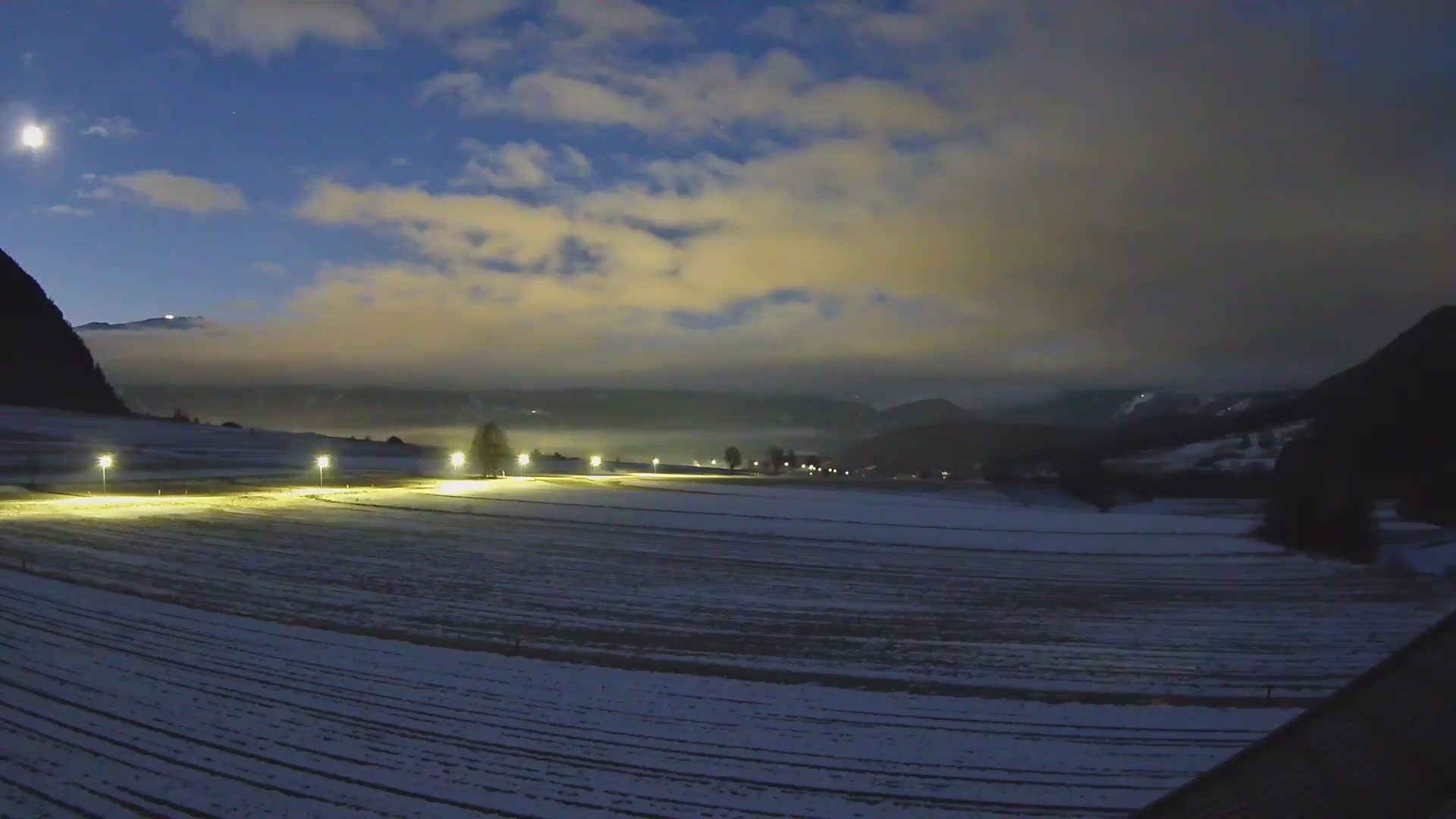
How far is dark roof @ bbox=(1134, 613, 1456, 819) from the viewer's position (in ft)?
10.0

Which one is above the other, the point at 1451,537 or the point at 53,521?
the point at 53,521

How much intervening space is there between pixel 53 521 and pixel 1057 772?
4379cm

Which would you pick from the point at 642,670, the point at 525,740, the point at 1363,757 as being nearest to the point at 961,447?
the point at 642,670

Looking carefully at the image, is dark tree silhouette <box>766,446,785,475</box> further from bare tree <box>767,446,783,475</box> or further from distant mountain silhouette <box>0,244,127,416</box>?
distant mountain silhouette <box>0,244,127,416</box>

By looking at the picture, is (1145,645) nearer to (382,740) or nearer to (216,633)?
(382,740)

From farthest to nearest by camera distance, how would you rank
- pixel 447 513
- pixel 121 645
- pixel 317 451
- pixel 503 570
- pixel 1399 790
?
pixel 317 451, pixel 447 513, pixel 503 570, pixel 121 645, pixel 1399 790

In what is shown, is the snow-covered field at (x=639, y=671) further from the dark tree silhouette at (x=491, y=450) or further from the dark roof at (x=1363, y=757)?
the dark tree silhouette at (x=491, y=450)

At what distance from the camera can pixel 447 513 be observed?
48906 mm

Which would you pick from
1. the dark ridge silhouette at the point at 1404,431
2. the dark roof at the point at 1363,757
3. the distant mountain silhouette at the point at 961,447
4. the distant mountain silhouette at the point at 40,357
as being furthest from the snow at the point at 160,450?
the dark ridge silhouette at the point at 1404,431

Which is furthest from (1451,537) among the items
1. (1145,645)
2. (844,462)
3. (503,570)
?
(844,462)

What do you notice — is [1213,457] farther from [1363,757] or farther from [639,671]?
[1363,757]

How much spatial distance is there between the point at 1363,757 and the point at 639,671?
13.8 m

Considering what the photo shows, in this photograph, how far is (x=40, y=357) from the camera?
573 ft

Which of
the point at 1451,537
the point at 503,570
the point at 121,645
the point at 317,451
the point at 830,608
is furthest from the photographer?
the point at 317,451
